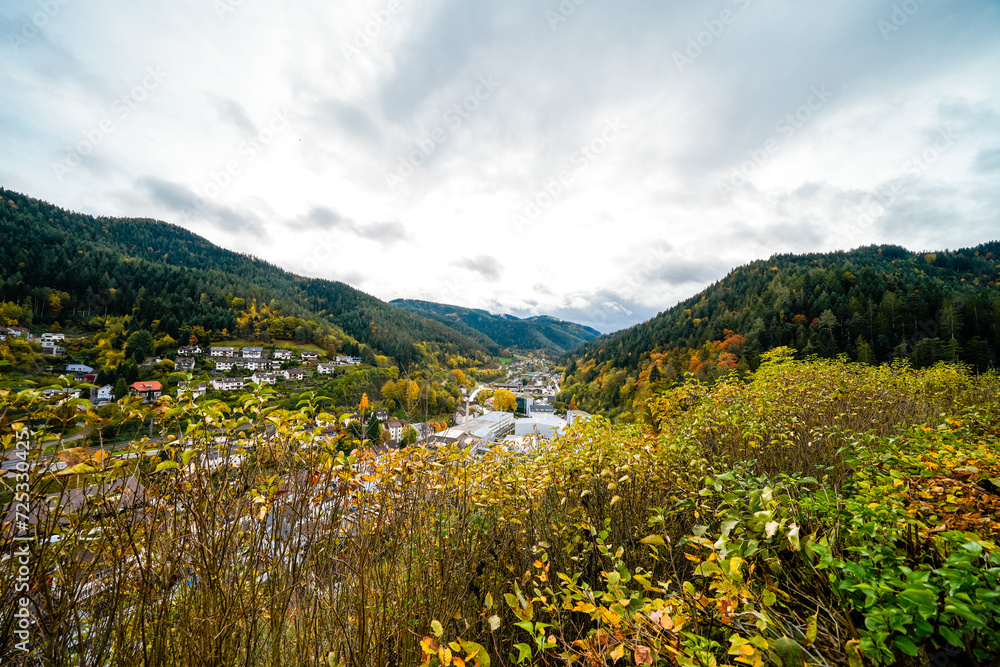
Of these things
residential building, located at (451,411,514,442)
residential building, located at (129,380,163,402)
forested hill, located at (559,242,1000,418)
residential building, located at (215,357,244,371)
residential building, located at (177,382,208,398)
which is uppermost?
forested hill, located at (559,242,1000,418)

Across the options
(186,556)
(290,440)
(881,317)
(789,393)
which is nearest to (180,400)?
(290,440)

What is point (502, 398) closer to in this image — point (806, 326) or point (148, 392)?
point (148, 392)

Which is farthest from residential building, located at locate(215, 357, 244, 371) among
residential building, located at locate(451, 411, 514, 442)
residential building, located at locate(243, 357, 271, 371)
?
residential building, located at locate(451, 411, 514, 442)

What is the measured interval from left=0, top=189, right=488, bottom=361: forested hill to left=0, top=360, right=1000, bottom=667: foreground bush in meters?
34.7

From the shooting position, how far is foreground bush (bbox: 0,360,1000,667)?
1.35 m

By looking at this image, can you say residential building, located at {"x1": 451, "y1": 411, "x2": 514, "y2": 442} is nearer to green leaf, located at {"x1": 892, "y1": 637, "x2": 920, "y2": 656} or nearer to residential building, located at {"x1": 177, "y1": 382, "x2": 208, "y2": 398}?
residential building, located at {"x1": 177, "y1": 382, "x2": 208, "y2": 398}

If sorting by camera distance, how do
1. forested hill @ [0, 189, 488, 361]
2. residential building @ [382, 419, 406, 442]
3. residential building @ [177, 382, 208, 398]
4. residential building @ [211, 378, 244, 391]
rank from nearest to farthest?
residential building @ [177, 382, 208, 398]
residential building @ [211, 378, 244, 391]
residential building @ [382, 419, 406, 442]
forested hill @ [0, 189, 488, 361]

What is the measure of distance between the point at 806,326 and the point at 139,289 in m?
91.8

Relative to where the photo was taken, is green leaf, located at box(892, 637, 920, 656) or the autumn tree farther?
the autumn tree

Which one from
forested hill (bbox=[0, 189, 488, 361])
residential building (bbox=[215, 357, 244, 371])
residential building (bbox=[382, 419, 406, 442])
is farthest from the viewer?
forested hill (bbox=[0, 189, 488, 361])

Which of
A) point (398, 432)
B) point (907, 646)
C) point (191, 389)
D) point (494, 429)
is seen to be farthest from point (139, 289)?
point (907, 646)

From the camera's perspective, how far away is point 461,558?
283 cm

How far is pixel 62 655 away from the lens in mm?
1701

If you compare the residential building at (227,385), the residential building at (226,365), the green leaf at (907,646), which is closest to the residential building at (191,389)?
the residential building at (227,385)
